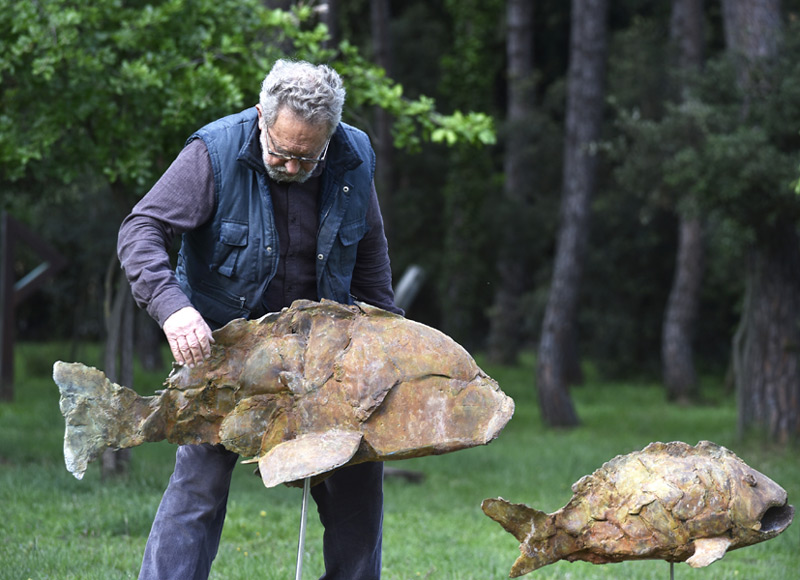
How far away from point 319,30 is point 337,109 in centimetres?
446

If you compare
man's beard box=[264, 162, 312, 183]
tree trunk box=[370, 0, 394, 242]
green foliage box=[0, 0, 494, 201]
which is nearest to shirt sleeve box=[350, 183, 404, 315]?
man's beard box=[264, 162, 312, 183]

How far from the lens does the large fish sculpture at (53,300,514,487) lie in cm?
378

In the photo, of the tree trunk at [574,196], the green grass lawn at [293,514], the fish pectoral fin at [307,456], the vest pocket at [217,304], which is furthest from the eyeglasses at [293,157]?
the tree trunk at [574,196]

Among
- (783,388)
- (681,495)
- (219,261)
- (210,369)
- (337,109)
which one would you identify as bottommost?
(783,388)

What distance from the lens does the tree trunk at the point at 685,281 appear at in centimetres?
1809

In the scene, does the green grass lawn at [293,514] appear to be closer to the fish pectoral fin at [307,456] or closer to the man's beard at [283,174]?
the fish pectoral fin at [307,456]

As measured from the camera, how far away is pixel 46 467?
8.61 m

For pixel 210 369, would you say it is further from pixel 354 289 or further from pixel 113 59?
pixel 113 59

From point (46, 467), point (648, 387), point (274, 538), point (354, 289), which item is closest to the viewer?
point (354, 289)

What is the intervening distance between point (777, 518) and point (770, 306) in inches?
336

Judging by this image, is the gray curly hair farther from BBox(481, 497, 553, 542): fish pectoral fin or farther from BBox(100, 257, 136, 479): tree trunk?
BBox(100, 257, 136, 479): tree trunk

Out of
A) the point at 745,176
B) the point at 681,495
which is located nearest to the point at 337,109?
the point at 681,495

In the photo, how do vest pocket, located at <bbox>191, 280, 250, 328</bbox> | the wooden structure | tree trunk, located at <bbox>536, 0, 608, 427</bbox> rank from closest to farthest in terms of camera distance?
vest pocket, located at <bbox>191, 280, 250, 328</bbox>
the wooden structure
tree trunk, located at <bbox>536, 0, 608, 427</bbox>

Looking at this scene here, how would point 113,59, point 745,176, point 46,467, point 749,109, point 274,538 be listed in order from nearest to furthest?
1. point 274,538
2. point 113,59
3. point 46,467
4. point 745,176
5. point 749,109
